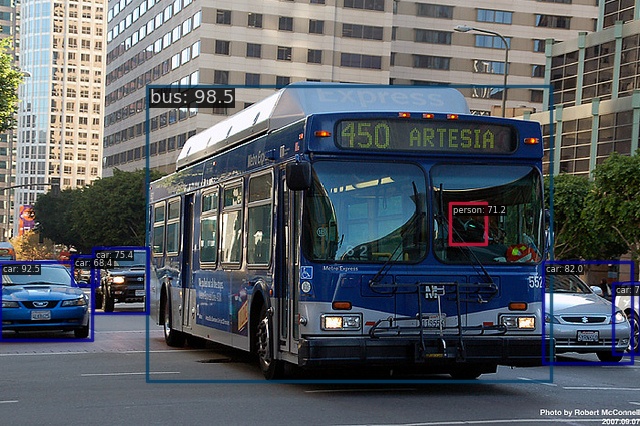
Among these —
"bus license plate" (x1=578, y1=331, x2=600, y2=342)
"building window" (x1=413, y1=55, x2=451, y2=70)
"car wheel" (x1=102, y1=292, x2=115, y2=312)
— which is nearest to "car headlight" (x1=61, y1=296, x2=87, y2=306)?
"bus license plate" (x1=578, y1=331, x2=600, y2=342)

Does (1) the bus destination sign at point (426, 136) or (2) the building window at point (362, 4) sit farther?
(2) the building window at point (362, 4)

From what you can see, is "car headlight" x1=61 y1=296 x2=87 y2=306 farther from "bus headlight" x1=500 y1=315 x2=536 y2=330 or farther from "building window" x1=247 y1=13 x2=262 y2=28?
"building window" x1=247 y1=13 x2=262 y2=28

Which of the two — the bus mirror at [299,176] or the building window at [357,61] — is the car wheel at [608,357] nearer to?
the bus mirror at [299,176]

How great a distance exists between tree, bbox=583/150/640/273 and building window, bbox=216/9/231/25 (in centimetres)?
5815

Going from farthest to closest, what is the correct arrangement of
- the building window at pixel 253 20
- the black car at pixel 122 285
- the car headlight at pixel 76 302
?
the building window at pixel 253 20 < the black car at pixel 122 285 < the car headlight at pixel 76 302

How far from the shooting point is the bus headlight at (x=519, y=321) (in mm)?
12547

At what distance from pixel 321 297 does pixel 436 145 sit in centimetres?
204

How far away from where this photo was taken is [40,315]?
864 inches

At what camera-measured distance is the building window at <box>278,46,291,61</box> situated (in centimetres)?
10150

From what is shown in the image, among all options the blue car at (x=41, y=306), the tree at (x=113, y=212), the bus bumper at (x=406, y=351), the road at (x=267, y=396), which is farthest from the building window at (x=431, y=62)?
the bus bumper at (x=406, y=351)

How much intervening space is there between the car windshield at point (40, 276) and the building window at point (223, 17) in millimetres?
77718

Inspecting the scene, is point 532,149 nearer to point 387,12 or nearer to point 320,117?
point 320,117

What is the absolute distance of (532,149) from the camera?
12883 millimetres

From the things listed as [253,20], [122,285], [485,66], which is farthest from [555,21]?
[122,285]
